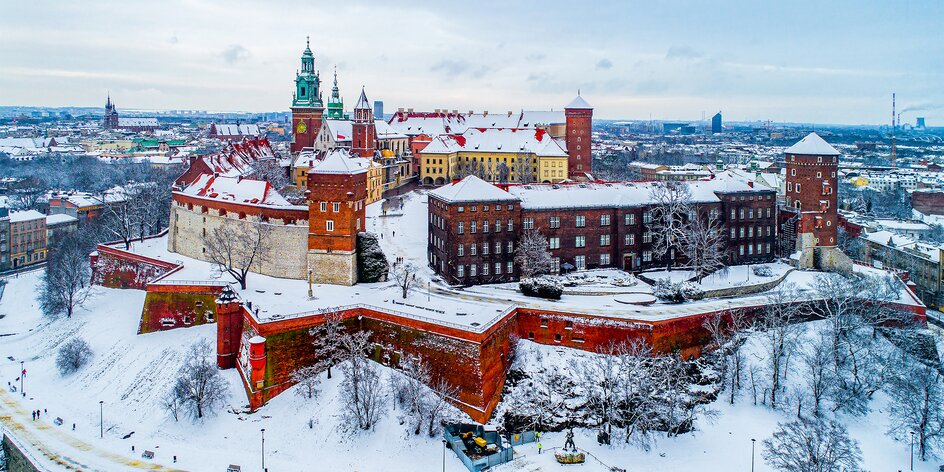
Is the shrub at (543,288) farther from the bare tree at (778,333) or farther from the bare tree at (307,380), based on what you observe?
the bare tree at (307,380)

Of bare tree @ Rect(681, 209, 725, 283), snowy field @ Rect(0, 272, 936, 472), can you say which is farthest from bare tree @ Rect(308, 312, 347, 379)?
bare tree @ Rect(681, 209, 725, 283)

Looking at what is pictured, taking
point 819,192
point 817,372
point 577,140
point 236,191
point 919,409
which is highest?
point 577,140

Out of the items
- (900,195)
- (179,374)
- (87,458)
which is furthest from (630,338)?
(900,195)

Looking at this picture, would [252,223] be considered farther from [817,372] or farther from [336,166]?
[817,372]

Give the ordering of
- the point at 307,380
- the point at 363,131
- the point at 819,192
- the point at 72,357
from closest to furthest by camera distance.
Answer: the point at 307,380
the point at 72,357
the point at 819,192
the point at 363,131

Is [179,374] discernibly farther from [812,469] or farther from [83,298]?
[812,469]

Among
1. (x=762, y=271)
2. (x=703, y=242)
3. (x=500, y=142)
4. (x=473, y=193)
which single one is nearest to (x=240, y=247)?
(x=473, y=193)

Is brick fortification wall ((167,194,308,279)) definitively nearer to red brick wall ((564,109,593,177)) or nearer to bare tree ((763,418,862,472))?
bare tree ((763,418,862,472))
